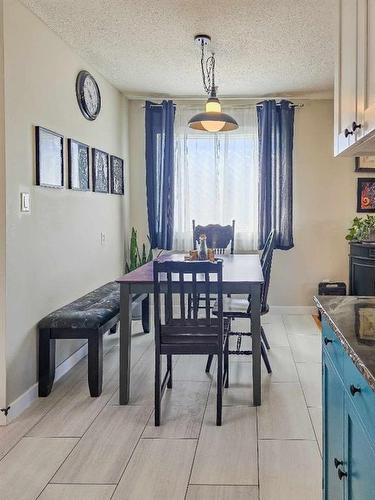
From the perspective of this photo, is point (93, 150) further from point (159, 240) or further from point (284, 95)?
point (284, 95)

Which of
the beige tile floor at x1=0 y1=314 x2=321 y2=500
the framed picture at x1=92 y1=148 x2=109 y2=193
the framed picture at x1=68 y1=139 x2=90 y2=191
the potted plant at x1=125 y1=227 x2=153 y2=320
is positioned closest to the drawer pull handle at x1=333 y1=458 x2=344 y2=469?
the beige tile floor at x1=0 y1=314 x2=321 y2=500

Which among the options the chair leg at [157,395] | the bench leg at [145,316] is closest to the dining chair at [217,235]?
the bench leg at [145,316]

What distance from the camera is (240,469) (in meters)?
2.21

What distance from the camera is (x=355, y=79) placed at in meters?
1.60

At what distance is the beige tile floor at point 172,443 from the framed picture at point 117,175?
206 centimetres

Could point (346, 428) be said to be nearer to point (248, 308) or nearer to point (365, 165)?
point (248, 308)

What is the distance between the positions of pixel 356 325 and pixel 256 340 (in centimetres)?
162

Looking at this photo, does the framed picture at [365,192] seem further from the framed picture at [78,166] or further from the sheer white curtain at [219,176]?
the framed picture at [78,166]

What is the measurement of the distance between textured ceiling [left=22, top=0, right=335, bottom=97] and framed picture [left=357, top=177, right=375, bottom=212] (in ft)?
3.73

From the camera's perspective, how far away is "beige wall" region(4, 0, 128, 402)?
2814 mm

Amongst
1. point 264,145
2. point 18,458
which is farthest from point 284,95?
point 18,458

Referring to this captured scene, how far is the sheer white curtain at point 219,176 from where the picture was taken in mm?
5445

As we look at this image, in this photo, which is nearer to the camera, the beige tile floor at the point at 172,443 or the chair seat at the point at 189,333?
the beige tile floor at the point at 172,443

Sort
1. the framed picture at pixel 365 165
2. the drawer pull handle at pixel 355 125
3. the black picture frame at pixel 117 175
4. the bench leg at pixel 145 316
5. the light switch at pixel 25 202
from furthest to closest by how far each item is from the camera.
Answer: the framed picture at pixel 365 165 < the black picture frame at pixel 117 175 < the bench leg at pixel 145 316 < the light switch at pixel 25 202 < the drawer pull handle at pixel 355 125
